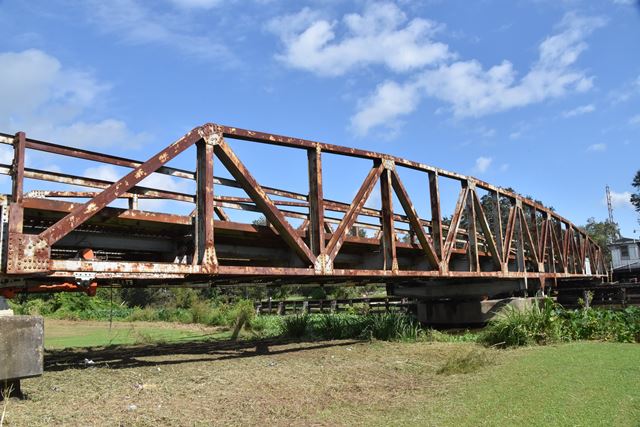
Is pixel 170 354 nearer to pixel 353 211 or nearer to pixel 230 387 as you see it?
pixel 230 387

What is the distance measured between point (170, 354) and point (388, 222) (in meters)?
5.65

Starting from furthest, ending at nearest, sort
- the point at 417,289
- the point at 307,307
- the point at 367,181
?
the point at 307,307 → the point at 417,289 → the point at 367,181

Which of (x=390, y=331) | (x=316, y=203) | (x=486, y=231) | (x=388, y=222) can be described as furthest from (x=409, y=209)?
(x=486, y=231)

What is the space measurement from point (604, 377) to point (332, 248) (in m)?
5.06

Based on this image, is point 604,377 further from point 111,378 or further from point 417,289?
point 417,289

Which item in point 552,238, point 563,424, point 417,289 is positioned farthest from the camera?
point 552,238

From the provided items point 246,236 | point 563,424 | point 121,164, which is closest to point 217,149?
point 121,164

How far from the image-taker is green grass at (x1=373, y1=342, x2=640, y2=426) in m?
5.55

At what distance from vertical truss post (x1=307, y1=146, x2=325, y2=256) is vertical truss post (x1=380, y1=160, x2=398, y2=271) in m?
2.12

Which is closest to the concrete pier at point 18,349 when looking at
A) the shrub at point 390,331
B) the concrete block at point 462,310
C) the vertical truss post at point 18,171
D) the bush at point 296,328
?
the vertical truss post at point 18,171

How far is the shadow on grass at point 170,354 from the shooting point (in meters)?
9.97

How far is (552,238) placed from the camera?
2345 cm

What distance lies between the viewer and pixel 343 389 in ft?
24.6

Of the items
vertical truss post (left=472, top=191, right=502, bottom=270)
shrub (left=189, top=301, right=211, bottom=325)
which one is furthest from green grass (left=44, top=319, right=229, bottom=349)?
vertical truss post (left=472, top=191, right=502, bottom=270)
